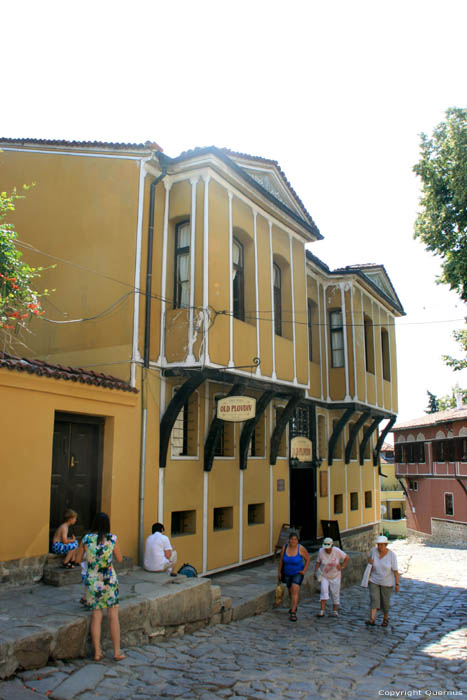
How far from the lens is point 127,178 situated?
11828 millimetres

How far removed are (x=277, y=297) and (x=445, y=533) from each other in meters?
27.2

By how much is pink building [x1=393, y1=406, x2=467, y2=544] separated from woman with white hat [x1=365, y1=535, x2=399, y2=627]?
2569 cm

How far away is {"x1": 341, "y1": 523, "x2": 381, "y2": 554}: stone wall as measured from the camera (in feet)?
67.9

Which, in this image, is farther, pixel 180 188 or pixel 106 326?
pixel 180 188

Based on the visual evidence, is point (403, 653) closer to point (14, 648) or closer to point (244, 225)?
point (14, 648)

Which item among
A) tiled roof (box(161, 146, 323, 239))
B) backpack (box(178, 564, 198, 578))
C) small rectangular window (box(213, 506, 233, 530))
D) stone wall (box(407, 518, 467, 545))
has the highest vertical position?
tiled roof (box(161, 146, 323, 239))

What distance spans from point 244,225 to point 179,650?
8943mm

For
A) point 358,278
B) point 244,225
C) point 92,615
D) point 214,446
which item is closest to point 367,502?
point 358,278

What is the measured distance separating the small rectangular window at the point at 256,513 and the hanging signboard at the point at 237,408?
4142mm

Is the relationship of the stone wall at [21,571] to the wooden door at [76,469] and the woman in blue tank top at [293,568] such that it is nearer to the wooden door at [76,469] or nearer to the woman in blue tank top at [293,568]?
the wooden door at [76,469]

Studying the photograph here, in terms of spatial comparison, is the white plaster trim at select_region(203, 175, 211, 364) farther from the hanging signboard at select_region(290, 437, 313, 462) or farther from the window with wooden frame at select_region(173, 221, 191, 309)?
the hanging signboard at select_region(290, 437, 313, 462)

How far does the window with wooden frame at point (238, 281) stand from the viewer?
1345 centimetres

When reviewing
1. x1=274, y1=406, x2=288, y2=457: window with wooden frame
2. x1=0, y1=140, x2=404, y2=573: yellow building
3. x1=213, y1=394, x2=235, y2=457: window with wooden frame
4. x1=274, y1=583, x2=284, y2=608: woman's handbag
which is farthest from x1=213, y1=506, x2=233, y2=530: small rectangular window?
x1=274, y1=406, x2=288, y2=457: window with wooden frame

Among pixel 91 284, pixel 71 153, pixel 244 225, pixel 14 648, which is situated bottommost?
pixel 14 648
